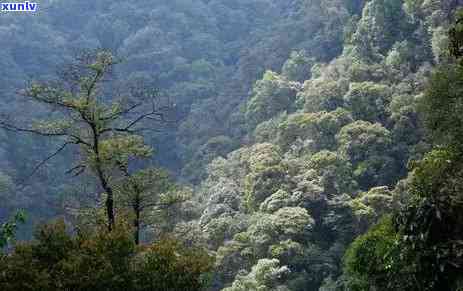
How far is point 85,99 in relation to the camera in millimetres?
12281

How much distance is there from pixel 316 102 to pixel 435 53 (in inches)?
334

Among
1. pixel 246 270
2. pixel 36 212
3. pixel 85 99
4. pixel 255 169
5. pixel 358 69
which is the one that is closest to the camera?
pixel 85 99

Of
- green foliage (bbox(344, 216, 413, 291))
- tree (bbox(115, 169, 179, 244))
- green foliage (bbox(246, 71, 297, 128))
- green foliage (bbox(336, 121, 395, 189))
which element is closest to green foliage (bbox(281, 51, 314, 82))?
green foliage (bbox(246, 71, 297, 128))

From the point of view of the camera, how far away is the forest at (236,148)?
443 inches

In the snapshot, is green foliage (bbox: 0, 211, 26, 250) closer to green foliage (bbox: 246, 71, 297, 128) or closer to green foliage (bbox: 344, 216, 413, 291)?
green foliage (bbox: 344, 216, 413, 291)

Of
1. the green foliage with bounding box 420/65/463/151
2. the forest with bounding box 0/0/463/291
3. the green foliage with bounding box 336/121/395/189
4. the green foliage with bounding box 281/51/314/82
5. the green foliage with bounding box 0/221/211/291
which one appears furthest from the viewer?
the green foliage with bounding box 281/51/314/82

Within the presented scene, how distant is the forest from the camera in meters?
11.3

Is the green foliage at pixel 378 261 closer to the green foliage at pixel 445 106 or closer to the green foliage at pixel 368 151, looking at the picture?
the green foliage at pixel 445 106

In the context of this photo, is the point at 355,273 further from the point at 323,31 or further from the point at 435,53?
the point at 323,31

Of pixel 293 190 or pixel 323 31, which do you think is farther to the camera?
pixel 323 31

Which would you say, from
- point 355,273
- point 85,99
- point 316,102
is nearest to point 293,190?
point 316,102

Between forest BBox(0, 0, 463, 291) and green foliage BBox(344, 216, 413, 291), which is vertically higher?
forest BBox(0, 0, 463, 291)

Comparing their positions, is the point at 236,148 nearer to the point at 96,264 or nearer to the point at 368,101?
the point at 368,101

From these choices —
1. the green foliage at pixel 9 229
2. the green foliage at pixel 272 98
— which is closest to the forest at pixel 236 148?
the green foliage at pixel 9 229
